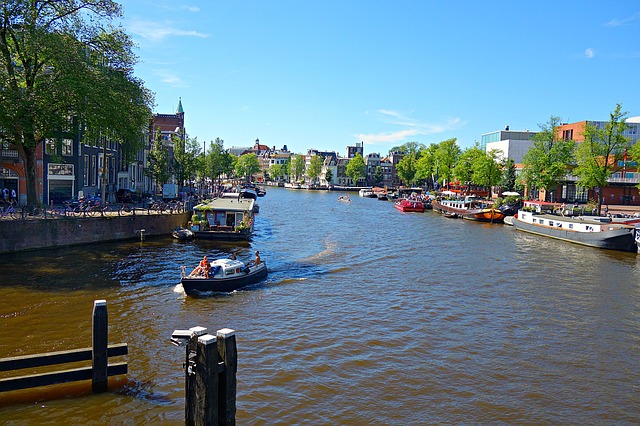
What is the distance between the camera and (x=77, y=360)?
14.4m

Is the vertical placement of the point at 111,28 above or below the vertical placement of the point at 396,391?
above

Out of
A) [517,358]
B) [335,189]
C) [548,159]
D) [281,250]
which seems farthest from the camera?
[335,189]

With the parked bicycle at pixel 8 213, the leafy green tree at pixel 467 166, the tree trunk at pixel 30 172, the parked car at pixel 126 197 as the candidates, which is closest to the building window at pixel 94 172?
the parked car at pixel 126 197

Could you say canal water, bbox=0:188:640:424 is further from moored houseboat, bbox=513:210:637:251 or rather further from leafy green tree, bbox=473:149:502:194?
leafy green tree, bbox=473:149:502:194

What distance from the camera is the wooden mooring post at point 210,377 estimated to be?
12.2m

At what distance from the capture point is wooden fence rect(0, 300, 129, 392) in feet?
44.9

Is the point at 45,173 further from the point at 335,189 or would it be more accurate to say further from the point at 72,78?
the point at 335,189

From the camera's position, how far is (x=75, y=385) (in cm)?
1577

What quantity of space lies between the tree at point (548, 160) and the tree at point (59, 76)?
6264 cm

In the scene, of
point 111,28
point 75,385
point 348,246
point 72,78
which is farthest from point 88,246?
point 75,385

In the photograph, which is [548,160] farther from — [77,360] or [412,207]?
[77,360]

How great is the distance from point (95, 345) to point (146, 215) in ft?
106

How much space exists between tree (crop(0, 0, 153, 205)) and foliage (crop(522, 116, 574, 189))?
205ft

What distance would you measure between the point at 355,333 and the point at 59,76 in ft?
91.1
